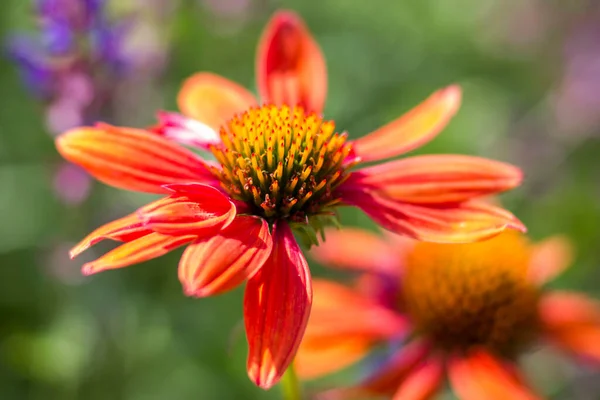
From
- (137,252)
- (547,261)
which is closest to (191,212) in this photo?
(137,252)

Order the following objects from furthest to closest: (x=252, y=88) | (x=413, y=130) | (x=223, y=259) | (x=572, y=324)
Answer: (x=252, y=88), (x=572, y=324), (x=413, y=130), (x=223, y=259)

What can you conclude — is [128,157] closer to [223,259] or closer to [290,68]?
[223,259]

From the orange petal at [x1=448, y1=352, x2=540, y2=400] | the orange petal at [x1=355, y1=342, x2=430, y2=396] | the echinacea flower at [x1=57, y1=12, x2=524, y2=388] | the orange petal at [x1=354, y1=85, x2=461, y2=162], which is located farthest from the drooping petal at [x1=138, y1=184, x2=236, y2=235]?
the orange petal at [x1=448, y1=352, x2=540, y2=400]

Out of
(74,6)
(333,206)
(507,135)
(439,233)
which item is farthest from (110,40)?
(507,135)

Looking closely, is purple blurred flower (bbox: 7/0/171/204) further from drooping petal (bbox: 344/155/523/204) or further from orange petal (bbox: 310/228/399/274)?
drooping petal (bbox: 344/155/523/204)

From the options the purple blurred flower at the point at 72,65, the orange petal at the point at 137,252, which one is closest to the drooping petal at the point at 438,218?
the orange petal at the point at 137,252

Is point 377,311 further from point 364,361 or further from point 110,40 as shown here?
point 110,40
